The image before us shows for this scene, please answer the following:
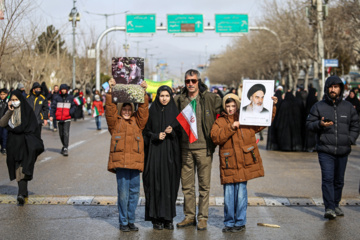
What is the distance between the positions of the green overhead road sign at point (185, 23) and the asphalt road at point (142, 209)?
84.3 ft

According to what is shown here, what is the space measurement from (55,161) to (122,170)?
7.28 meters

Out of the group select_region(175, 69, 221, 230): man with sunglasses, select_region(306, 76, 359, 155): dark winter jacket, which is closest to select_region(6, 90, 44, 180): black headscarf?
select_region(175, 69, 221, 230): man with sunglasses

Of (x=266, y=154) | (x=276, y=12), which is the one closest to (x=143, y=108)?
(x=266, y=154)

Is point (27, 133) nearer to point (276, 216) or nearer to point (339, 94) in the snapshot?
point (276, 216)

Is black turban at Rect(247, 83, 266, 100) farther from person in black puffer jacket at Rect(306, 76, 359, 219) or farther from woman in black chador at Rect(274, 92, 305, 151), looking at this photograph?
woman in black chador at Rect(274, 92, 305, 151)

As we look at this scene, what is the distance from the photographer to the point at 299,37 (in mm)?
39562

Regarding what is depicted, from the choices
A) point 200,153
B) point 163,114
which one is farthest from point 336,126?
point 163,114

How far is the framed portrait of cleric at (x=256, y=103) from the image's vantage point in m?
7.19

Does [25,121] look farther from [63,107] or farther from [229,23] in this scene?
[229,23]

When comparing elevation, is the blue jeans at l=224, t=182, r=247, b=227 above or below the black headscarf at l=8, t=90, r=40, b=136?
below

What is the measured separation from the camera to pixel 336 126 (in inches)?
319

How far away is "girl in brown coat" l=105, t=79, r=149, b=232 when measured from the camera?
723 centimetres

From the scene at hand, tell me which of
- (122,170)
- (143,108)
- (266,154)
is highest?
(143,108)

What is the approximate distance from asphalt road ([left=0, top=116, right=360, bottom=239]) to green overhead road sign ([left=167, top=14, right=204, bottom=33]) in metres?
25.7
